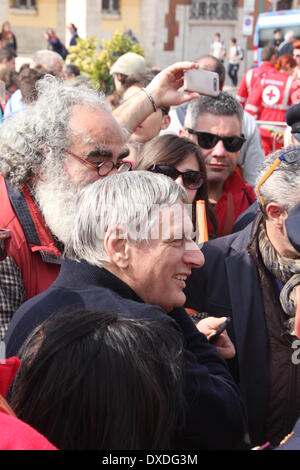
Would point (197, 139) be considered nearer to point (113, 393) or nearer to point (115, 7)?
point (113, 393)

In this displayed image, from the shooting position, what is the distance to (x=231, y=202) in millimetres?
3779

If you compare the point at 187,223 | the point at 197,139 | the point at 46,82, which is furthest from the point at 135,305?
the point at 197,139

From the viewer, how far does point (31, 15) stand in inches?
1145

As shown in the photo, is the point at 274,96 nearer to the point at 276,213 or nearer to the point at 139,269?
the point at 276,213

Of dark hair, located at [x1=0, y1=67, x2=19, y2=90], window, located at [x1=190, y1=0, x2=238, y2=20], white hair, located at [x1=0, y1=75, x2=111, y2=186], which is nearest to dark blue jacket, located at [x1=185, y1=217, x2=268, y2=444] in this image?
white hair, located at [x1=0, y1=75, x2=111, y2=186]

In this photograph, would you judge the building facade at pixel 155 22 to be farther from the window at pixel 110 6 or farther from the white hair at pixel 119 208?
the white hair at pixel 119 208

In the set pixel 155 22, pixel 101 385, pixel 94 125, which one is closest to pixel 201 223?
pixel 94 125

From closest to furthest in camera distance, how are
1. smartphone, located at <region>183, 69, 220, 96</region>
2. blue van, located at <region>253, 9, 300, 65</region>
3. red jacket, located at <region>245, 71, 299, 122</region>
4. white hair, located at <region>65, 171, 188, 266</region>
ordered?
white hair, located at <region>65, 171, 188, 266</region>, smartphone, located at <region>183, 69, 220, 96</region>, red jacket, located at <region>245, 71, 299, 122</region>, blue van, located at <region>253, 9, 300, 65</region>

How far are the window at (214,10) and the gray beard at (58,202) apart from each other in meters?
28.7

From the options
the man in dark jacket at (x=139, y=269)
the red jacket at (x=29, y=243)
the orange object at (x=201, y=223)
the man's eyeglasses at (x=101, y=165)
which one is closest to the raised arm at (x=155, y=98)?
the orange object at (x=201, y=223)

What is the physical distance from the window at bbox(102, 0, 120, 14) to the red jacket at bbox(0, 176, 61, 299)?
2821 cm

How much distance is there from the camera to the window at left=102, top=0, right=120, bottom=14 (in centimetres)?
2941

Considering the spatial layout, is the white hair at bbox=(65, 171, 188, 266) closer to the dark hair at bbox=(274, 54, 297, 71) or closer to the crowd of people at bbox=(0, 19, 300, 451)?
the crowd of people at bbox=(0, 19, 300, 451)

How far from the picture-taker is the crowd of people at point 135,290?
1.52 metres
